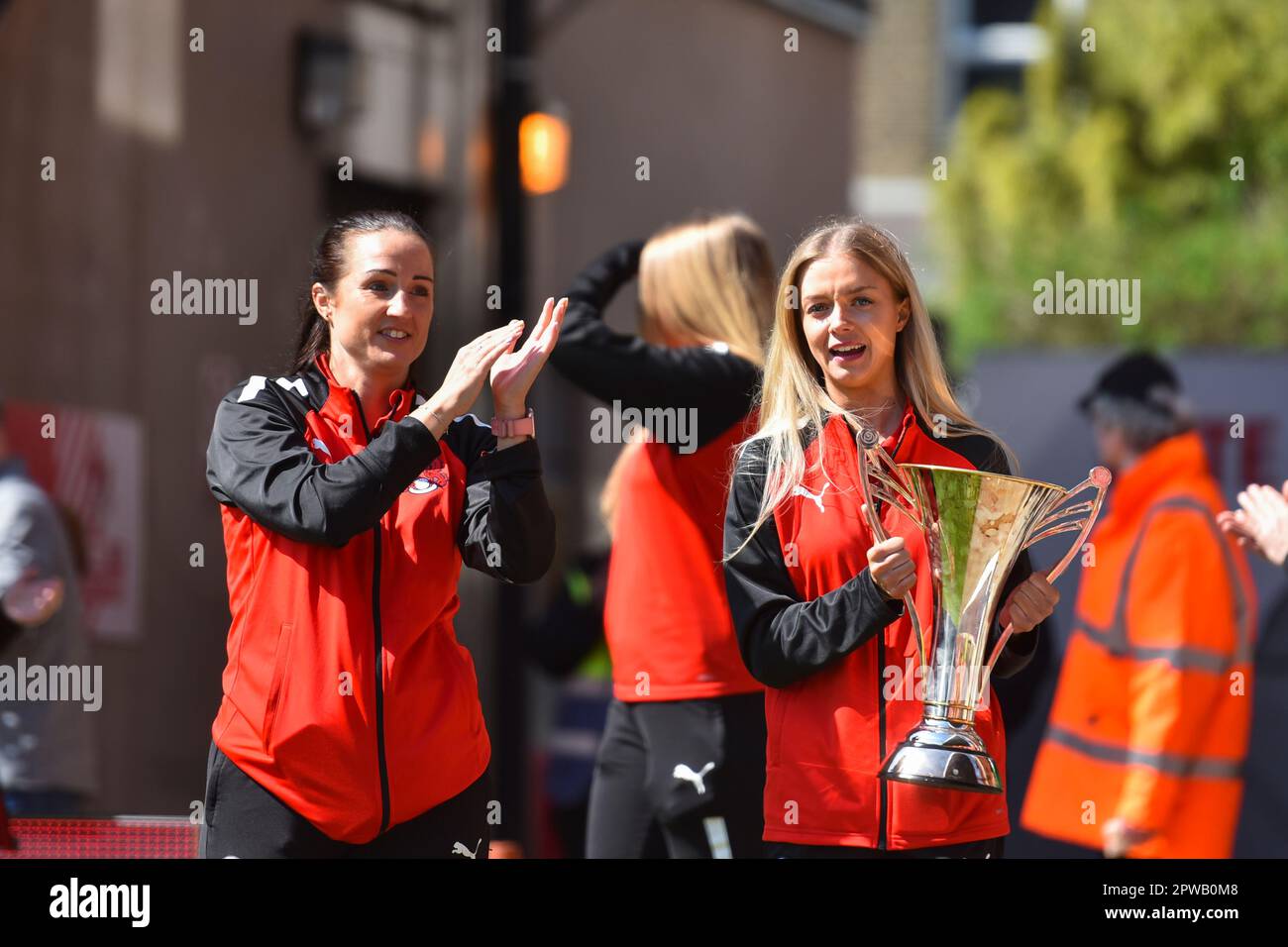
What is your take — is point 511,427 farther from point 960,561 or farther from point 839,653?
point 960,561

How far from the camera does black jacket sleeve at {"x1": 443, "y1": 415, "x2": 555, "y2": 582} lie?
339 cm

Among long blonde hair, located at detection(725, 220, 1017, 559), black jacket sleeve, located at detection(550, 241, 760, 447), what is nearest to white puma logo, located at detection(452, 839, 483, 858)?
long blonde hair, located at detection(725, 220, 1017, 559)

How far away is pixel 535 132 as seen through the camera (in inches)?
376

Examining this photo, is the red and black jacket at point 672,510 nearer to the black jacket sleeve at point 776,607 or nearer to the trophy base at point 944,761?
the black jacket sleeve at point 776,607

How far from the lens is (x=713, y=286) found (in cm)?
450

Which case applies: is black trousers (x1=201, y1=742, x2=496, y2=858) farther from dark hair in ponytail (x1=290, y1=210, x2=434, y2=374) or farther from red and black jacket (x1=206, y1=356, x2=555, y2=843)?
dark hair in ponytail (x1=290, y1=210, x2=434, y2=374)

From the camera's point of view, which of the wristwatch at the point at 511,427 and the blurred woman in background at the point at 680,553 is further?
the blurred woman in background at the point at 680,553

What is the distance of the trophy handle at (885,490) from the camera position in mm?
3293

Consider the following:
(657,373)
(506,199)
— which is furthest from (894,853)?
(506,199)

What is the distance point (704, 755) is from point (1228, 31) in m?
12.4

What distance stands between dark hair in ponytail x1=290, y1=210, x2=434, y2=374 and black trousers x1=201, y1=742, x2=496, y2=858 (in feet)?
2.57

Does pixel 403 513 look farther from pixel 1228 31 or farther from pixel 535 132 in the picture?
pixel 1228 31

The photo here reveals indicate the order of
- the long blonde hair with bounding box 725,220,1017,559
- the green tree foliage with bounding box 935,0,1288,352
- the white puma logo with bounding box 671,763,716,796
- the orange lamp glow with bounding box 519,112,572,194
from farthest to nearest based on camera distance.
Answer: the green tree foliage with bounding box 935,0,1288,352 < the orange lamp glow with bounding box 519,112,572,194 < the white puma logo with bounding box 671,763,716,796 < the long blonde hair with bounding box 725,220,1017,559

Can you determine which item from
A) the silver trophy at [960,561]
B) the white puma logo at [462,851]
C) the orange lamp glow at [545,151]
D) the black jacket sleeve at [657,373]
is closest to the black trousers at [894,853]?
the silver trophy at [960,561]
